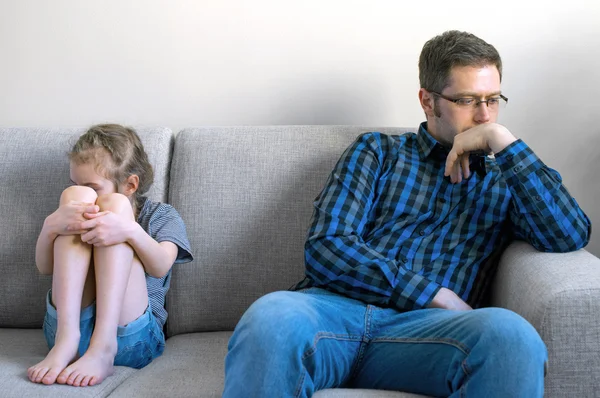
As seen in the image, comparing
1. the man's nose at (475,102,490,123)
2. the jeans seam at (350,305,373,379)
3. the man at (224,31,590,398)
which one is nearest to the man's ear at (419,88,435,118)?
the man at (224,31,590,398)

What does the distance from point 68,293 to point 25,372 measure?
7.5 inches

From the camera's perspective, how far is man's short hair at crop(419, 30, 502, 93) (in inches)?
68.4

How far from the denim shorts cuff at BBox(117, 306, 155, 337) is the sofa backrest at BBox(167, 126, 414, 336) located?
194 mm

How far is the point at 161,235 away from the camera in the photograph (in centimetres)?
181

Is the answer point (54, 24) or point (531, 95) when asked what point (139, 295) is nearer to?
point (54, 24)

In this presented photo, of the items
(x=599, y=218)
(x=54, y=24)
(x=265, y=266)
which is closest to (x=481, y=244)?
(x=265, y=266)

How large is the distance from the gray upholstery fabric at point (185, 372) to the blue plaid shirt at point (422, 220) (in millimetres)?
270

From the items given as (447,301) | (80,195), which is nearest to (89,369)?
(80,195)

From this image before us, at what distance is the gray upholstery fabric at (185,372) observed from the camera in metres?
1.48

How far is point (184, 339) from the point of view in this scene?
1.86 m

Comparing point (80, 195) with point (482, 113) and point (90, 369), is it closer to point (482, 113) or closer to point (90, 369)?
point (90, 369)

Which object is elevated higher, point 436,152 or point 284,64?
point 284,64

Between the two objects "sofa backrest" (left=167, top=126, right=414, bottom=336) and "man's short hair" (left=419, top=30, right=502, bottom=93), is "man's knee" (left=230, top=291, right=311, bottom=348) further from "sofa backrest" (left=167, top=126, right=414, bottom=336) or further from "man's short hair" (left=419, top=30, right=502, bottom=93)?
"man's short hair" (left=419, top=30, right=502, bottom=93)

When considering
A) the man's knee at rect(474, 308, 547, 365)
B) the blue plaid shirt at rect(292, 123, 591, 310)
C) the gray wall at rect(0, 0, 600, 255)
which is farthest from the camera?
the gray wall at rect(0, 0, 600, 255)
